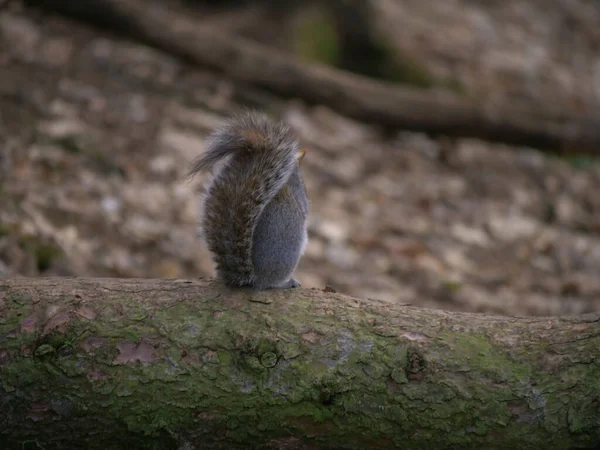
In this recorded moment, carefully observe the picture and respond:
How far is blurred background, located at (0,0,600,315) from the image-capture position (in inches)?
123

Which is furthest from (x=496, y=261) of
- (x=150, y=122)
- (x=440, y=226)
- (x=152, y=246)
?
(x=150, y=122)

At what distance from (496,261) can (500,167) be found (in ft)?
3.72

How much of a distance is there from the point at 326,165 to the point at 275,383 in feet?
8.50

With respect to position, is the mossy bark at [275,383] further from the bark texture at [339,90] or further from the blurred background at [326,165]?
the bark texture at [339,90]

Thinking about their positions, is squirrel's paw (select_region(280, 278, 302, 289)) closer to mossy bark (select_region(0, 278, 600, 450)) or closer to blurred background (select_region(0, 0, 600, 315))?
mossy bark (select_region(0, 278, 600, 450))

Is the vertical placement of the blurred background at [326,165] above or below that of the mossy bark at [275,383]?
above

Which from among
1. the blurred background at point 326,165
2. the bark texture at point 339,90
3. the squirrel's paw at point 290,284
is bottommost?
the squirrel's paw at point 290,284

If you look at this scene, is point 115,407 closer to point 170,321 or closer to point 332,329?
point 170,321

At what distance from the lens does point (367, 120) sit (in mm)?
4734

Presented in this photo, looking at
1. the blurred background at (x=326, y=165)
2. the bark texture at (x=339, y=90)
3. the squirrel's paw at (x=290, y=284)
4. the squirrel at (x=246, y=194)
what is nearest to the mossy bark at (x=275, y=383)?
the squirrel at (x=246, y=194)

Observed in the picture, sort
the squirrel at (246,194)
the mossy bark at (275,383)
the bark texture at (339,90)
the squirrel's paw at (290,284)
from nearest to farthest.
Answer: the mossy bark at (275,383), the squirrel at (246,194), the squirrel's paw at (290,284), the bark texture at (339,90)

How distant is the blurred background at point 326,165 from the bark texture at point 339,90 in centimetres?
6

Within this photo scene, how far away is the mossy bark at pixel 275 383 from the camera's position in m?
1.59

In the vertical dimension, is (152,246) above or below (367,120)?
below
